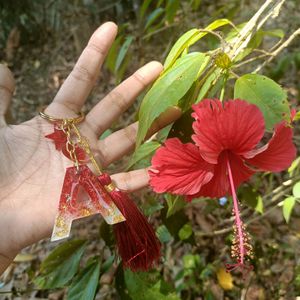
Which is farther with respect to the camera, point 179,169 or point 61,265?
point 61,265

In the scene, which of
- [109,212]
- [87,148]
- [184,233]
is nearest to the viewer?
[109,212]

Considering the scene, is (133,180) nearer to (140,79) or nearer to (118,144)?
(118,144)

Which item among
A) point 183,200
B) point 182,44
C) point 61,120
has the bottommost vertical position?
point 183,200

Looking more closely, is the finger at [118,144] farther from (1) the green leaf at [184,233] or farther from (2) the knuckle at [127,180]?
(1) the green leaf at [184,233]

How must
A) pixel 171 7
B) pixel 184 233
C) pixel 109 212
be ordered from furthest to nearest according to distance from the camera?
1. pixel 171 7
2. pixel 184 233
3. pixel 109 212

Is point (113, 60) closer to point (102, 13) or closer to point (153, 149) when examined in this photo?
point (153, 149)

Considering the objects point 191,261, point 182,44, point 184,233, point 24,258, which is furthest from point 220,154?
point 24,258

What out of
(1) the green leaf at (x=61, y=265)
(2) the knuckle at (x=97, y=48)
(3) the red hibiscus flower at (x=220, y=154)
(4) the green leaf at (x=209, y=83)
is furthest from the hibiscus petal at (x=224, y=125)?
(1) the green leaf at (x=61, y=265)
